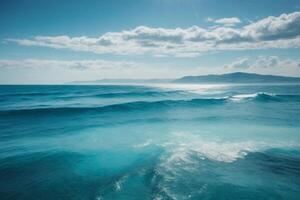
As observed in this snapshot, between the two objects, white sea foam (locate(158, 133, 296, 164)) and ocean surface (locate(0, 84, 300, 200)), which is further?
white sea foam (locate(158, 133, 296, 164))

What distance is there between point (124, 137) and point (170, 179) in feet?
24.1

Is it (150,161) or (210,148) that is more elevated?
(150,161)

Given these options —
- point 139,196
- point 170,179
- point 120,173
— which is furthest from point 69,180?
point 170,179

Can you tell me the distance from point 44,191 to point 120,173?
2.73 meters

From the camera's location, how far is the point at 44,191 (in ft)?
23.4

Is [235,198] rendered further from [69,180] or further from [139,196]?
[69,180]

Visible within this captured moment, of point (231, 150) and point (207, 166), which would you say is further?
point (231, 150)

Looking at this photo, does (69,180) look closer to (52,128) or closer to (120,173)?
(120,173)

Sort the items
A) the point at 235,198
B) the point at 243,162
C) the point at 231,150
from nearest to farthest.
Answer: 1. the point at 235,198
2. the point at 243,162
3. the point at 231,150

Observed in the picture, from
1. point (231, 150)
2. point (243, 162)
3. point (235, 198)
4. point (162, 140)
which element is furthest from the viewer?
point (162, 140)

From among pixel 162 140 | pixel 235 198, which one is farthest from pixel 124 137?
pixel 235 198

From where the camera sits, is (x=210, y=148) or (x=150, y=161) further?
(x=210, y=148)

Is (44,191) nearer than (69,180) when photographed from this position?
Yes

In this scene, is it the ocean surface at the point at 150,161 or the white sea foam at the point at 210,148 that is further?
the white sea foam at the point at 210,148
